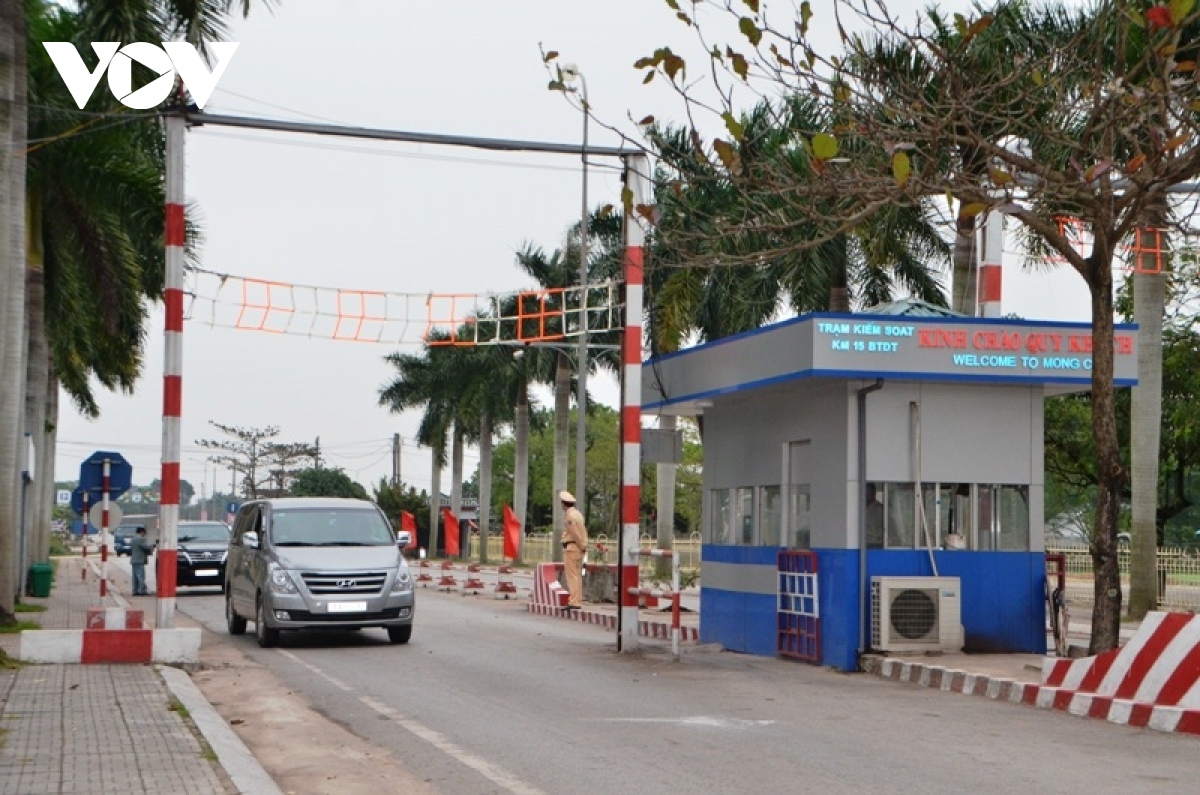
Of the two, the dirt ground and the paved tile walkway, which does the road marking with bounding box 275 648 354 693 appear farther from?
the paved tile walkway

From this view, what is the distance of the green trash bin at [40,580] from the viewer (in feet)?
107

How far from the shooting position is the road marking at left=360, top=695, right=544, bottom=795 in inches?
369

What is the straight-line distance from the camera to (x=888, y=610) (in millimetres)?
17203

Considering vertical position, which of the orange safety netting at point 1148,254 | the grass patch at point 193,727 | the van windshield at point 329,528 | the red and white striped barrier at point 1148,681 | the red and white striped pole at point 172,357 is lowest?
the grass patch at point 193,727

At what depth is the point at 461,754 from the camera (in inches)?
A: 423

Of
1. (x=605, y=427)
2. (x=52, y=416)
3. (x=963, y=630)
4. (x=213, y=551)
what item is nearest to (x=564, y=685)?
(x=963, y=630)

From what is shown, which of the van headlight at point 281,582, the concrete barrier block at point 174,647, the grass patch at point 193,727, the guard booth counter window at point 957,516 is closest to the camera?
the grass patch at point 193,727

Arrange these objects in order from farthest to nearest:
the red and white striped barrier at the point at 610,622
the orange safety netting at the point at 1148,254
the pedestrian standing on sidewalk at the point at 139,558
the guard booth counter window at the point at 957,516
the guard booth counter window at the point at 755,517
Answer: the pedestrian standing on sidewalk at the point at 139,558, the orange safety netting at the point at 1148,254, the red and white striped barrier at the point at 610,622, the guard booth counter window at the point at 755,517, the guard booth counter window at the point at 957,516

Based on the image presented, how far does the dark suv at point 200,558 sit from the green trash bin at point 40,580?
3206mm

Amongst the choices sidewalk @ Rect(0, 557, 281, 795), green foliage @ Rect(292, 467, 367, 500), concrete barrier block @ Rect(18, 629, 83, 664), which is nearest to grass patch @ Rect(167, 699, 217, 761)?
sidewalk @ Rect(0, 557, 281, 795)

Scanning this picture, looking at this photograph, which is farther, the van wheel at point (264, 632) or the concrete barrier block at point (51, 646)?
the van wheel at point (264, 632)

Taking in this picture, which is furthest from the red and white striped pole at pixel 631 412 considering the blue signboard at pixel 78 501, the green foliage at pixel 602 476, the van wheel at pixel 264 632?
the green foliage at pixel 602 476

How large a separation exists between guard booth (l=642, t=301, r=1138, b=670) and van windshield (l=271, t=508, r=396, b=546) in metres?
5.52

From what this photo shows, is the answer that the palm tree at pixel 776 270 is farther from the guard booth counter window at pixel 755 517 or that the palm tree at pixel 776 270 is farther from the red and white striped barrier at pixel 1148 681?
the red and white striped barrier at pixel 1148 681
